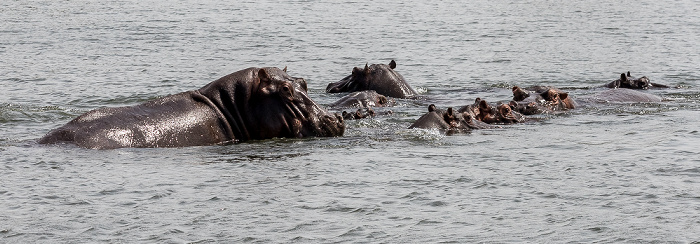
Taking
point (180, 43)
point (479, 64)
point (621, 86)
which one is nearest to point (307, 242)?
point (621, 86)

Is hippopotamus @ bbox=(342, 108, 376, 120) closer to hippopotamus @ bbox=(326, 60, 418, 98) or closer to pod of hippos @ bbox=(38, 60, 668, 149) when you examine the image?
pod of hippos @ bbox=(38, 60, 668, 149)

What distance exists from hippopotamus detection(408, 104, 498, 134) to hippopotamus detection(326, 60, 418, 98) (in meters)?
4.02

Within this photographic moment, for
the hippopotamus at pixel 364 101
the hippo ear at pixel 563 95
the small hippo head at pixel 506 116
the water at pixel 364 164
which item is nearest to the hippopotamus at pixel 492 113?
the small hippo head at pixel 506 116

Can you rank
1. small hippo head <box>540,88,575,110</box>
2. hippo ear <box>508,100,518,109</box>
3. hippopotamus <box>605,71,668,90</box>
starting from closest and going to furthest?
hippo ear <box>508,100,518,109</box> < small hippo head <box>540,88,575,110</box> < hippopotamus <box>605,71,668,90</box>

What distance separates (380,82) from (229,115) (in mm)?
6188

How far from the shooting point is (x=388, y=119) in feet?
46.4

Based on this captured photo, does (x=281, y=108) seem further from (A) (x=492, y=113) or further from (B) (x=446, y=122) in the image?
(A) (x=492, y=113)

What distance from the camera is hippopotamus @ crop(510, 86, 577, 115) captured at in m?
14.8

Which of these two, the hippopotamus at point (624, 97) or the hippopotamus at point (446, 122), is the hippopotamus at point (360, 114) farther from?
the hippopotamus at point (624, 97)

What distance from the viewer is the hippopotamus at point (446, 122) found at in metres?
12.6

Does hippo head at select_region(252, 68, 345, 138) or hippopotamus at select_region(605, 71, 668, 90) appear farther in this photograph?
hippopotamus at select_region(605, 71, 668, 90)

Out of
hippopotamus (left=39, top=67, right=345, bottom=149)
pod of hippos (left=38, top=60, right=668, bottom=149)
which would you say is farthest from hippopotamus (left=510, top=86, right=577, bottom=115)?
hippopotamus (left=39, top=67, right=345, bottom=149)

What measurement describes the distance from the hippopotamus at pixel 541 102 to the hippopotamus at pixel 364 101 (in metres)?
1.94

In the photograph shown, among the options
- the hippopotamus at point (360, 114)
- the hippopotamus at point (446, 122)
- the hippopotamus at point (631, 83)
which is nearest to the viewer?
the hippopotamus at point (446, 122)
